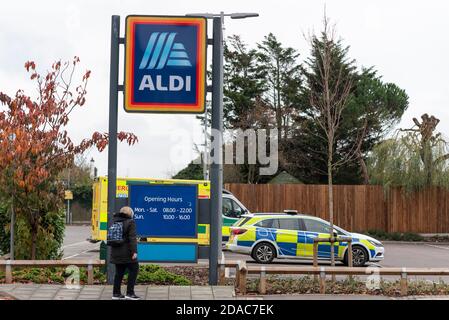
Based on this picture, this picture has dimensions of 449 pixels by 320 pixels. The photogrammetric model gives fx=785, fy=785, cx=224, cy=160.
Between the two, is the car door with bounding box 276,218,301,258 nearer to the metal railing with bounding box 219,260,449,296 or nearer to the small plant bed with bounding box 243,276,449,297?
the small plant bed with bounding box 243,276,449,297

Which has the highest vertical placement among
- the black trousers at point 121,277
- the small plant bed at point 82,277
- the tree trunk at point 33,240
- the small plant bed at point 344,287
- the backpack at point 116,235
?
the backpack at point 116,235

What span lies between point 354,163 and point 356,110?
10.6 feet

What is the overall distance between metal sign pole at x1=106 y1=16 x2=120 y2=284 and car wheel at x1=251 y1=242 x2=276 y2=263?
8.58m

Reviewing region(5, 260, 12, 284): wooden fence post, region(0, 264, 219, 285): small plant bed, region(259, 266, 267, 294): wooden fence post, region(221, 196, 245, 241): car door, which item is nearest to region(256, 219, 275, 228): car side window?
region(221, 196, 245, 241): car door

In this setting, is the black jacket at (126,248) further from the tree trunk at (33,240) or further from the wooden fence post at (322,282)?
the tree trunk at (33,240)

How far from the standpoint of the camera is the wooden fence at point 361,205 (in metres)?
36.8

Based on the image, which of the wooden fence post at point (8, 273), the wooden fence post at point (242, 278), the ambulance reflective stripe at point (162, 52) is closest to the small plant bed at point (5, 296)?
the wooden fence post at point (8, 273)

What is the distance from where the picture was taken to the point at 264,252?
21906 mm

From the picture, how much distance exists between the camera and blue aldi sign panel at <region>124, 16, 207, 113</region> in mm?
13875

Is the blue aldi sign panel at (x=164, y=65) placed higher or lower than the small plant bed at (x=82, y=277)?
higher

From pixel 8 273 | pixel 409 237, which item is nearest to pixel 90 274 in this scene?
pixel 8 273

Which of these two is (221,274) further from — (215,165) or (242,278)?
(215,165)

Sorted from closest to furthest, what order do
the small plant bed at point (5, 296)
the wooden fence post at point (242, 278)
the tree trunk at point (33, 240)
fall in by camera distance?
the small plant bed at point (5, 296), the wooden fence post at point (242, 278), the tree trunk at point (33, 240)
